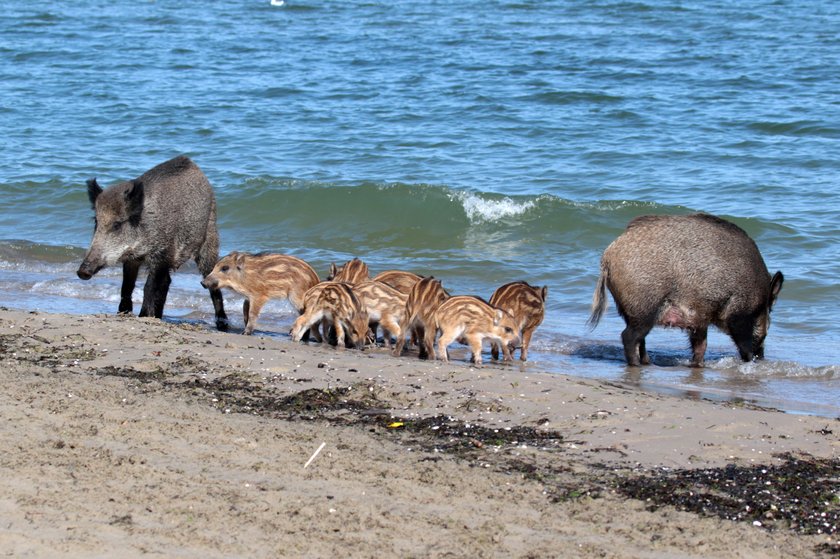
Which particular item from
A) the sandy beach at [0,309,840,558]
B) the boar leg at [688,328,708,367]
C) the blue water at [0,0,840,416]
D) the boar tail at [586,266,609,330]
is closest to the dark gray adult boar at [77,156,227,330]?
the blue water at [0,0,840,416]

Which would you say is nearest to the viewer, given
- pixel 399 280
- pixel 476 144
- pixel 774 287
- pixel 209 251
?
pixel 774 287

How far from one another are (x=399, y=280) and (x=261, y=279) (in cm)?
115

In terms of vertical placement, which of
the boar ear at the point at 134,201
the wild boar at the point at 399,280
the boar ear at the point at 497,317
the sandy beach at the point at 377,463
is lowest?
the wild boar at the point at 399,280

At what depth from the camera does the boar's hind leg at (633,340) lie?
9977mm

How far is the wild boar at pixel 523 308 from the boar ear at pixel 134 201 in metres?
3.05

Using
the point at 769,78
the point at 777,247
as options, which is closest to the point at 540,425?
the point at 777,247

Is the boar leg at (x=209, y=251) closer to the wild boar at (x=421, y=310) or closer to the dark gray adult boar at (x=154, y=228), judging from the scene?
the dark gray adult boar at (x=154, y=228)

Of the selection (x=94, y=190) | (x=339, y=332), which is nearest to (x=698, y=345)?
(x=339, y=332)

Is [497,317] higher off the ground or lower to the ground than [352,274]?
higher

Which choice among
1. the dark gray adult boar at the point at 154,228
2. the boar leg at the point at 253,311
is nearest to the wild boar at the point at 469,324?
the boar leg at the point at 253,311

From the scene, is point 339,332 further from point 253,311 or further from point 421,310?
point 253,311

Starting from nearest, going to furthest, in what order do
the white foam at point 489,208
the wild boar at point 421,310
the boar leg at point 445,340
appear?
the boar leg at point 445,340 → the wild boar at point 421,310 → the white foam at point 489,208

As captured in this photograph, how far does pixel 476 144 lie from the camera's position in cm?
1966

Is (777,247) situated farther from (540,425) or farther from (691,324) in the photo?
(540,425)
